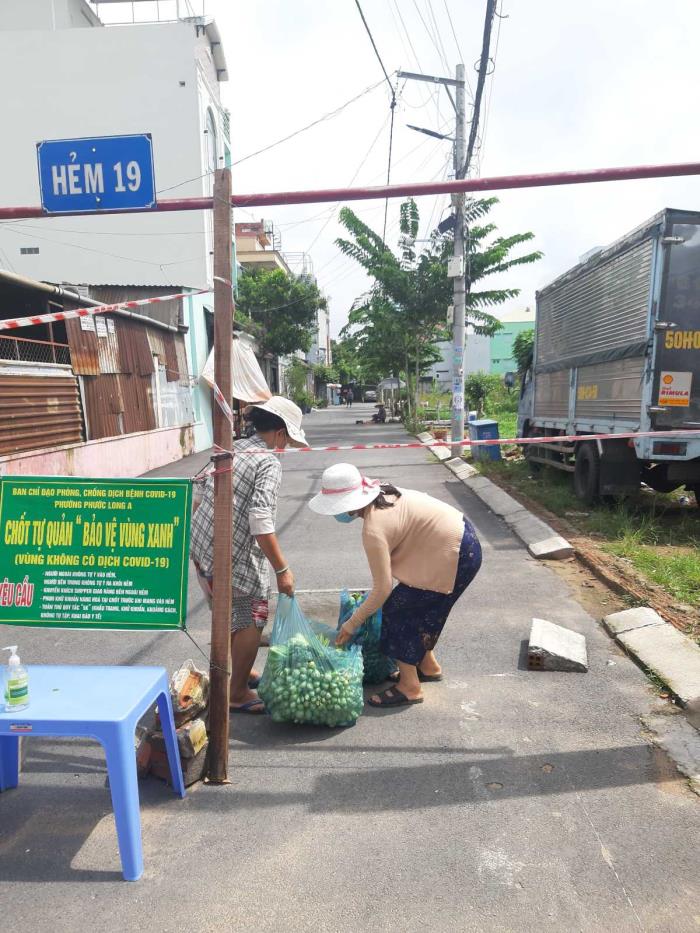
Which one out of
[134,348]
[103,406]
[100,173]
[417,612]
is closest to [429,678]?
[417,612]

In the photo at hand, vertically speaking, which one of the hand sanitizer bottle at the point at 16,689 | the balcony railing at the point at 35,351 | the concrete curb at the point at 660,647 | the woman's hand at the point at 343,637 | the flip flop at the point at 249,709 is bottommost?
the flip flop at the point at 249,709

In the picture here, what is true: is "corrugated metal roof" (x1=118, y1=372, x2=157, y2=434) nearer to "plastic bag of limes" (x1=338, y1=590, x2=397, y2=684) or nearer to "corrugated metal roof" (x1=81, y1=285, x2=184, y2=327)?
"corrugated metal roof" (x1=81, y1=285, x2=184, y2=327)

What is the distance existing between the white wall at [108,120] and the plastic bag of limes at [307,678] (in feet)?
62.0

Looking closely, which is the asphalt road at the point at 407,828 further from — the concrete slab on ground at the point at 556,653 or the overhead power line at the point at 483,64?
the overhead power line at the point at 483,64

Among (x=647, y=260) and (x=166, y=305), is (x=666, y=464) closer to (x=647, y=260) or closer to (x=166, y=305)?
(x=647, y=260)

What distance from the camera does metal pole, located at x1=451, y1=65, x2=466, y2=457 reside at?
1356 centimetres

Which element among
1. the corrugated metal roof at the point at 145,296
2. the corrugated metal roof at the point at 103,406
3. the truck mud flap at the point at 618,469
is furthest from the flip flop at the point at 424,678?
the corrugated metal roof at the point at 145,296

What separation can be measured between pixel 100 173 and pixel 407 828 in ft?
10.00

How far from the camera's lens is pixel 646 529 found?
263 inches

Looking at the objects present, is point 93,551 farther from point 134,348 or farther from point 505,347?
point 505,347

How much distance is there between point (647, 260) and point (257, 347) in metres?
24.5

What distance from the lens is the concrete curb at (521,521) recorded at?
637 centimetres

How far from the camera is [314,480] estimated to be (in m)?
11.8

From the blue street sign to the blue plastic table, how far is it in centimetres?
199
